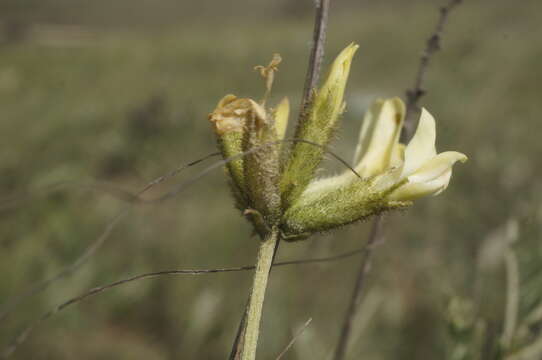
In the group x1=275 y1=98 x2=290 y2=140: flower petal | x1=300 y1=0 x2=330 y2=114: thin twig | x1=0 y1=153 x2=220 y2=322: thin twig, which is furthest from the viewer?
x1=275 y1=98 x2=290 y2=140: flower petal

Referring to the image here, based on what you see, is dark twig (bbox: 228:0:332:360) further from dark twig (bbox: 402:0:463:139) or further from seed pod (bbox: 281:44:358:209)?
dark twig (bbox: 402:0:463:139)

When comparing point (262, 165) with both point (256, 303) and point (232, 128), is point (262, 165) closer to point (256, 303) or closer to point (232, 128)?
point (232, 128)

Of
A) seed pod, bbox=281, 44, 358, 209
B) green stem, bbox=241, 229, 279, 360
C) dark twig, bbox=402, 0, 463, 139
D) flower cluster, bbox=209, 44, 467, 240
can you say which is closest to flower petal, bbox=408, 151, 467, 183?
flower cluster, bbox=209, 44, 467, 240

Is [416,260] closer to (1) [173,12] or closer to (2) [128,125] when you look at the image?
(2) [128,125]

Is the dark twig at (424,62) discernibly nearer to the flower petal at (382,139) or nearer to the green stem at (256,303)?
the flower petal at (382,139)

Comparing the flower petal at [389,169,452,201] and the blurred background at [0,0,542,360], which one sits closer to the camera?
the flower petal at [389,169,452,201]

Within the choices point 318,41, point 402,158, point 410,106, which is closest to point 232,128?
point 318,41

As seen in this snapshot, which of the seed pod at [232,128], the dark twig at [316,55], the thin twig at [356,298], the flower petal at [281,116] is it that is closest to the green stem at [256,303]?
the dark twig at [316,55]
